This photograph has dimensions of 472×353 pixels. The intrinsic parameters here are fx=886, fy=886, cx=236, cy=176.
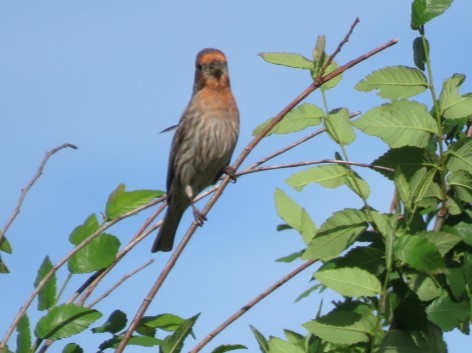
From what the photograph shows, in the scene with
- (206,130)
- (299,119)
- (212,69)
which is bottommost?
(299,119)

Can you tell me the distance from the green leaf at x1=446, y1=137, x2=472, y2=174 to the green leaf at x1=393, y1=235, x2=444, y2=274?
1.32 ft

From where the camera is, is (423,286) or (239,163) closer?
(423,286)

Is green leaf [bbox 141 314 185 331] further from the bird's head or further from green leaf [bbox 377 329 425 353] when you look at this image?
the bird's head

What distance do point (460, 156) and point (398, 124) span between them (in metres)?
0.22

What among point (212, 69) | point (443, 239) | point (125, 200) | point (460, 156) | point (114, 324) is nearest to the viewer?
point (443, 239)

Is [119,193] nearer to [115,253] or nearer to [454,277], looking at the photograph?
[115,253]

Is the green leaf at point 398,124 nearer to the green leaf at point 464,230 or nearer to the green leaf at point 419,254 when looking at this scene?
the green leaf at point 464,230

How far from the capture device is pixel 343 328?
2.51m

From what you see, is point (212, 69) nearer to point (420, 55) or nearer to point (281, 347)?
point (420, 55)

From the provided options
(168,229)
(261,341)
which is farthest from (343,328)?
(168,229)

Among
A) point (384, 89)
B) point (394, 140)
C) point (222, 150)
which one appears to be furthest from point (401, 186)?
point (222, 150)

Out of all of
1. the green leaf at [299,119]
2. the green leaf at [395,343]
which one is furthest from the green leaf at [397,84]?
the green leaf at [395,343]

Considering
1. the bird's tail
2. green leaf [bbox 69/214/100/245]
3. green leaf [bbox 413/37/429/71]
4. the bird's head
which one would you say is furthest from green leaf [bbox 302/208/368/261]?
the bird's tail

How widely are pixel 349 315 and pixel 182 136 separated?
23.9ft
